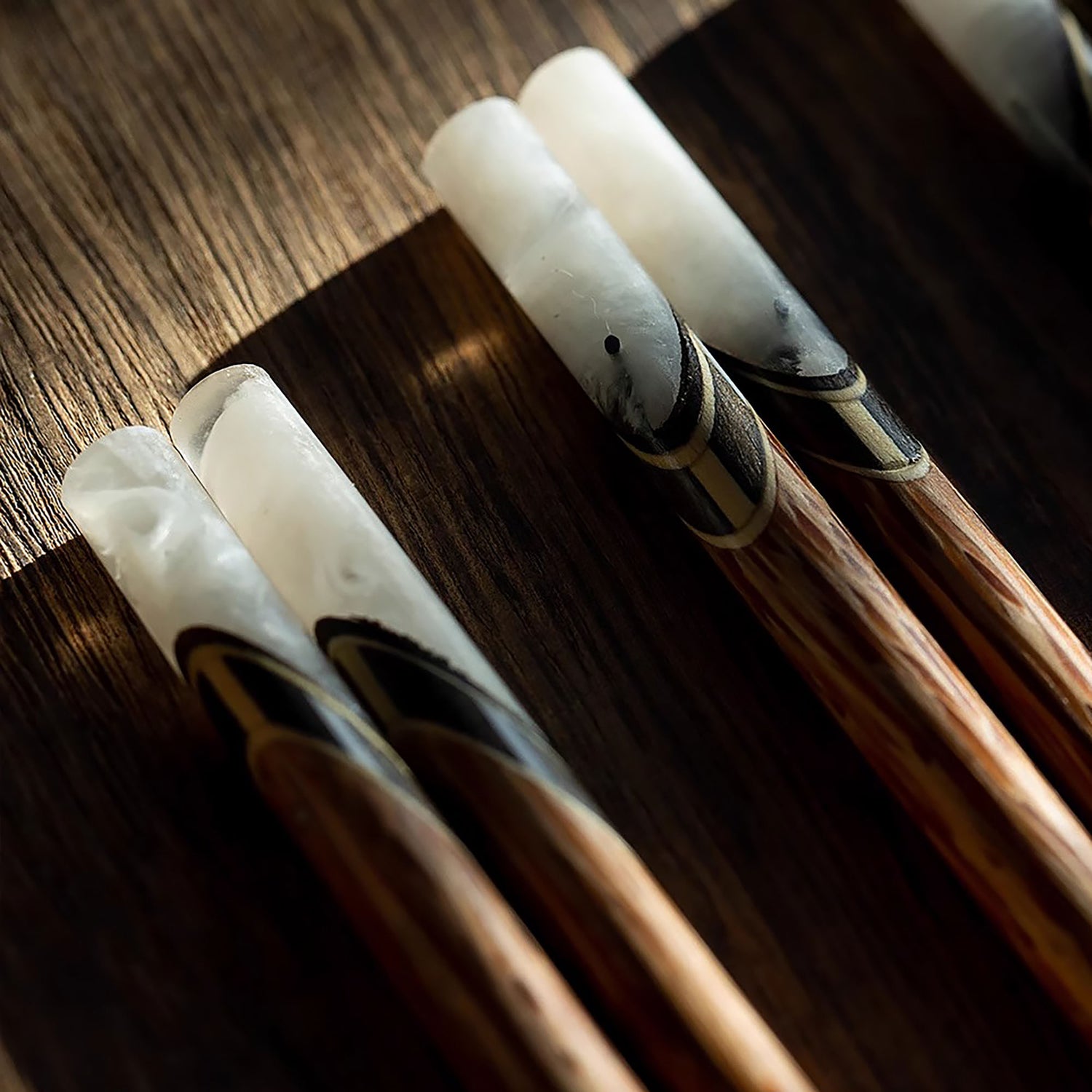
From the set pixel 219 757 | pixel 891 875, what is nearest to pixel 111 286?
pixel 219 757

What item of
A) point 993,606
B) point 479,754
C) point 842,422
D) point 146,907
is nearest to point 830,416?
point 842,422

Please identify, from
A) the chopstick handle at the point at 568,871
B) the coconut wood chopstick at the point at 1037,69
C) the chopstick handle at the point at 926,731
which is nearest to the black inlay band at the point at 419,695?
the chopstick handle at the point at 568,871

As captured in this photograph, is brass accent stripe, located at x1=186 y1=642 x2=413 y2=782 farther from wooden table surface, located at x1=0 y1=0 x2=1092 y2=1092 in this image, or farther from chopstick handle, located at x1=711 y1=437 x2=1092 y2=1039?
chopstick handle, located at x1=711 y1=437 x2=1092 y2=1039

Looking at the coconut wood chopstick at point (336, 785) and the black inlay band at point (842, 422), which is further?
the black inlay band at point (842, 422)

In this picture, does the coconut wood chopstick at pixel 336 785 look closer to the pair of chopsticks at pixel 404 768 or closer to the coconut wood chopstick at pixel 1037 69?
the pair of chopsticks at pixel 404 768

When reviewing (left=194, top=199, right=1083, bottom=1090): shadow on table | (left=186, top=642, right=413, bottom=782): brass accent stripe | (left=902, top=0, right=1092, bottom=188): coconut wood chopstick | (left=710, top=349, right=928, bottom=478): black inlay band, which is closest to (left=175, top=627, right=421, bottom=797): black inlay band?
(left=186, top=642, right=413, bottom=782): brass accent stripe

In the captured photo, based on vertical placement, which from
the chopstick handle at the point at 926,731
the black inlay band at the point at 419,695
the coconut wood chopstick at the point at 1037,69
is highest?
the coconut wood chopstick at the point at 1037,69
